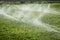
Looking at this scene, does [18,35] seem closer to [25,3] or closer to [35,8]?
[35,8]

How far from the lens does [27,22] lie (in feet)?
5.76

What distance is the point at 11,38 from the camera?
4.66ft

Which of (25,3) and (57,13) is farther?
(25,3)

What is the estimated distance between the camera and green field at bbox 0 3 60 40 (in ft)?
4.79

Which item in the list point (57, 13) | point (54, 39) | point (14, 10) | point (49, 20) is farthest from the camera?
point (14, 10)

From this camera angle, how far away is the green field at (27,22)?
57.5 inches

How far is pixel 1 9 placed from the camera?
2211 millimetres

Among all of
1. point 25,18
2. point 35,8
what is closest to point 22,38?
point 25,18

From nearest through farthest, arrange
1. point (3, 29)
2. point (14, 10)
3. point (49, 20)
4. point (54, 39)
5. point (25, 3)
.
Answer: point (54, 39) < point (3, 29) < point (49, 20) < point (14, 10) < point (25, 3)

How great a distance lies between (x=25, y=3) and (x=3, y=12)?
18.2 inches

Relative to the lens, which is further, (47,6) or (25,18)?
(47,6)

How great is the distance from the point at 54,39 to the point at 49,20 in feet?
1.46

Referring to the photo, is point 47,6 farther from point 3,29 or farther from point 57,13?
point 3,29

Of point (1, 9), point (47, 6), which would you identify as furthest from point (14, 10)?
point (47, 6)
